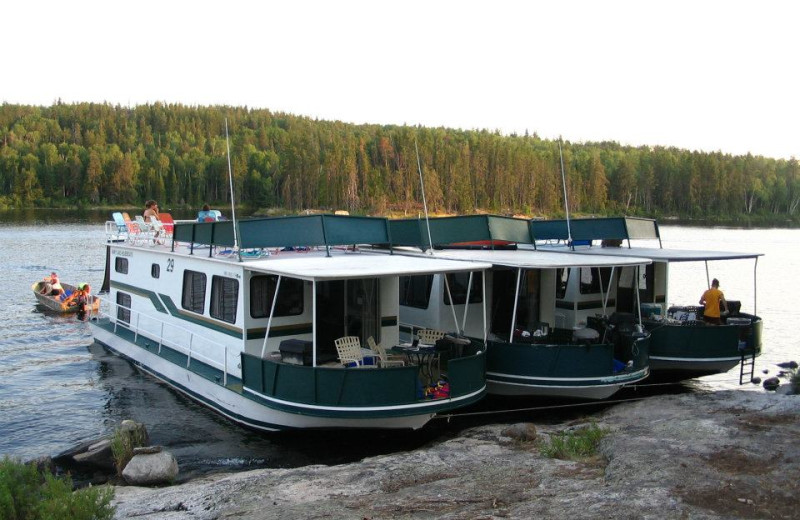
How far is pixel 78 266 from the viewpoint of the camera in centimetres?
4150

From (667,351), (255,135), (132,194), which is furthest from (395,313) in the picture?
(255,135)

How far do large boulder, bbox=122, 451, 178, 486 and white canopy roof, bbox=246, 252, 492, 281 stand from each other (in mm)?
3267

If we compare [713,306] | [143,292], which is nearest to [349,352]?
[143,292]

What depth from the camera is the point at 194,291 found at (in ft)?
47.2

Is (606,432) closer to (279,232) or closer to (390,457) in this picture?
(390,457)

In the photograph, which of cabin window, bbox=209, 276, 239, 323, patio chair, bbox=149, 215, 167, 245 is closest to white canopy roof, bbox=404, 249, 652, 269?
cabin window, bbox=209, 276, 239, 323

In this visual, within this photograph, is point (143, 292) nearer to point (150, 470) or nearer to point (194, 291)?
point (194, 291)

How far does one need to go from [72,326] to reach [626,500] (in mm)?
22454

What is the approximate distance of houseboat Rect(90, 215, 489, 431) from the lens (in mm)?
10727

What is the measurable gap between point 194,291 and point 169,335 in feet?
6.34

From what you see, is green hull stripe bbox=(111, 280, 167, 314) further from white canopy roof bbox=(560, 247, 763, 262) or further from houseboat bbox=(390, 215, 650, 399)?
white canopy roof bbox=(560, 247, 763, 262)

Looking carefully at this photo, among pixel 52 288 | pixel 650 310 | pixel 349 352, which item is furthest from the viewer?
pixel 52 288

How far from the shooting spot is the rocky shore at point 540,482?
738 cm

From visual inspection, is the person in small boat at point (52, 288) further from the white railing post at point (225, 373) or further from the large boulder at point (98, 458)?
the large boulder at point (98, 458)
